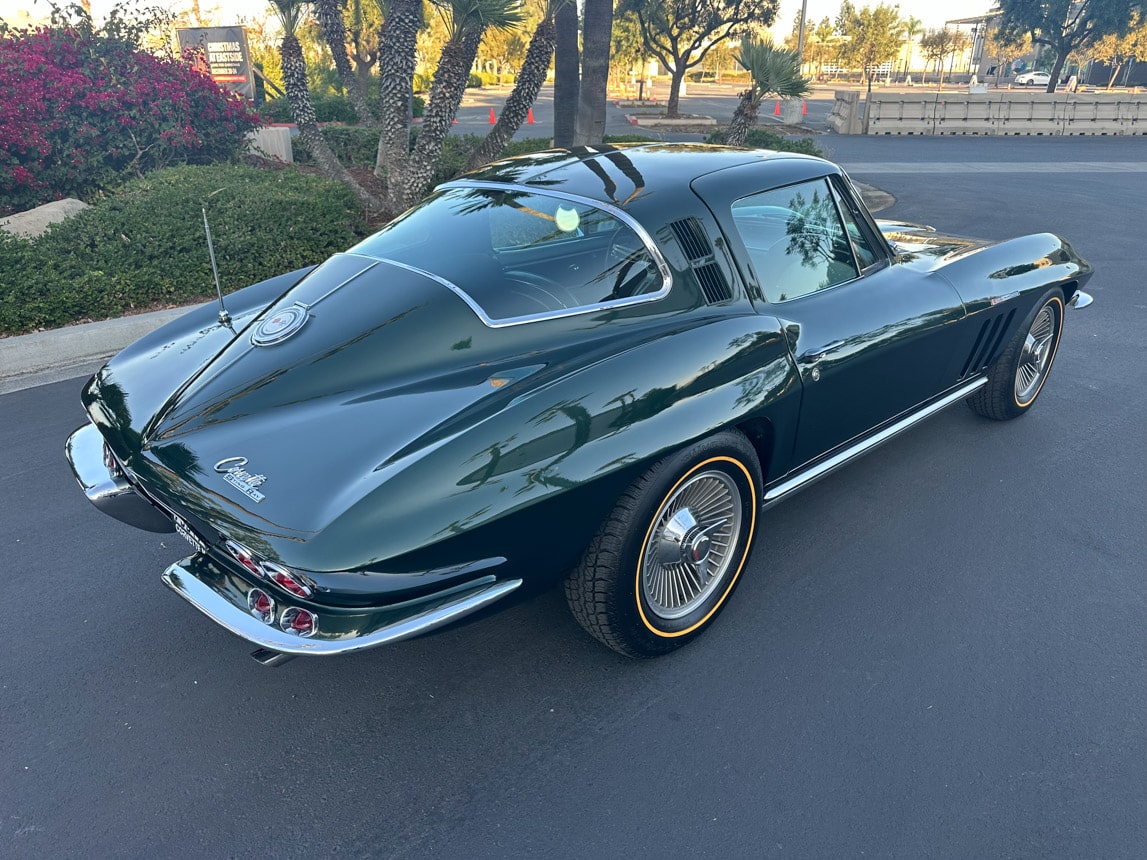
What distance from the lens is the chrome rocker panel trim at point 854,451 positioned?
3.28 meters

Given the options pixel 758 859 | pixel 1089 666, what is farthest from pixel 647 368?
pixel 1089 666

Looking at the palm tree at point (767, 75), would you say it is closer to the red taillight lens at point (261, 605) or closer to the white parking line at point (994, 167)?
the white parking line at point (994, 167)

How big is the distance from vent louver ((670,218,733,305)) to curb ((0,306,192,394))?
4.55 metres

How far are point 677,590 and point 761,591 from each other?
1.88 feet

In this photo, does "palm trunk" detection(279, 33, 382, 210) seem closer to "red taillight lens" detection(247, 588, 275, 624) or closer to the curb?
the curb

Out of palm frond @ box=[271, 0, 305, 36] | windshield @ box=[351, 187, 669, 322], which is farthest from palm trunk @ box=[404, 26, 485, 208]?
windshield @ box=[351, 187, 669, 322]

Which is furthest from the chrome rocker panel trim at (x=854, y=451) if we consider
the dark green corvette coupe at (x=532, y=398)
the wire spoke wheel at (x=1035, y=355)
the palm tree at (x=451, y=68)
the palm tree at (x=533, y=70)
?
the palm tree at (x=533, y=70)

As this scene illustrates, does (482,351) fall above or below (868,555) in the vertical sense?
above

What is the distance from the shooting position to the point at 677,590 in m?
2.96

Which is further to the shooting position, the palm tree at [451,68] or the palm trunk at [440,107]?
the palm trunk at [440,107]

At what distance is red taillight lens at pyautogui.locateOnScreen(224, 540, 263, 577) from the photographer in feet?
7.29

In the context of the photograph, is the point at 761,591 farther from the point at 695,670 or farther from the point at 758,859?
the point at 758,859

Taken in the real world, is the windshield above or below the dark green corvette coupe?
above

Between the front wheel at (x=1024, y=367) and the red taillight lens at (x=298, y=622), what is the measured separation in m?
3.94
